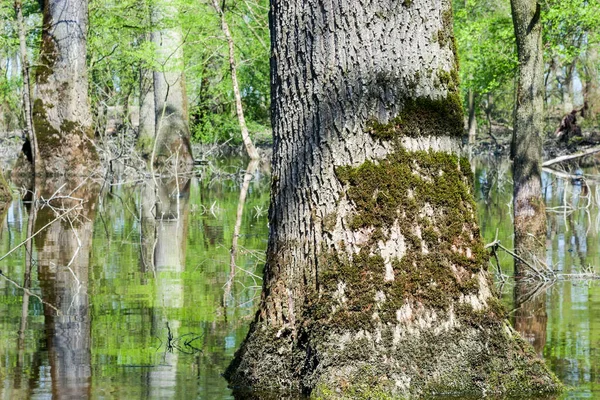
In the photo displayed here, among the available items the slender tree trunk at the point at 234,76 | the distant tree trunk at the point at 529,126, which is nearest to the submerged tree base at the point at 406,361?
the distant tree trunk at the point at 529,126

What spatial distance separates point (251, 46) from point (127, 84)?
5.95 meters

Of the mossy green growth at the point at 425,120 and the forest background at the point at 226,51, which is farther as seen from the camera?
the forest background at the point at 226,51

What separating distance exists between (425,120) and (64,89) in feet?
70.2

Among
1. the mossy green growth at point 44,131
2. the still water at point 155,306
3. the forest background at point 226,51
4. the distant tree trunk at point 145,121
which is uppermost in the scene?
the forest background at point 226,51

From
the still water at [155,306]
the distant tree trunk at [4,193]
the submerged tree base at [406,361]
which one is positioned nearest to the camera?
the submerged tree base at [406,361]

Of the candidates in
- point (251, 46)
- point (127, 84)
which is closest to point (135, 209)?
point (251, 46)

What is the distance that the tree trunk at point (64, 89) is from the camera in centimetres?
2481

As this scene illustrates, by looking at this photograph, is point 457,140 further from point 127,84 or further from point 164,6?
point 127,84

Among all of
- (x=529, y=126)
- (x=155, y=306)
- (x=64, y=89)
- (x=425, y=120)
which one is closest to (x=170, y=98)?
(x=64, y=89)

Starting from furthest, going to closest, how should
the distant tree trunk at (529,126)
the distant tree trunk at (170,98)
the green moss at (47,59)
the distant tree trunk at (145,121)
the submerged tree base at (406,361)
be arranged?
the distant tree trunk at (145,121), the distant tree trunk at (170,98), the green moss at (47,59), the distant tree trunk at (529,126), the submerged tree base at (406,361)

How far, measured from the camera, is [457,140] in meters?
4.95

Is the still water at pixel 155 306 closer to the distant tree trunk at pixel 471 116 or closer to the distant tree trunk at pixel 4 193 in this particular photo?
the distant tree trunk at pixel 4 193

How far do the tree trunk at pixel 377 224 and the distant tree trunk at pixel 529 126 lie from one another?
5.80m

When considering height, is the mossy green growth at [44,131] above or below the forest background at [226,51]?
below
